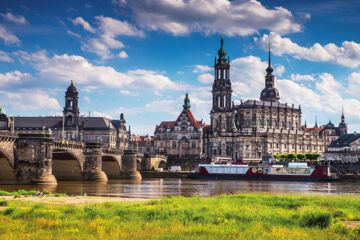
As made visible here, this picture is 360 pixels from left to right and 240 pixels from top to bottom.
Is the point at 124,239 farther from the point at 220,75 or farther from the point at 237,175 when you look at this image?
the point at 220,75

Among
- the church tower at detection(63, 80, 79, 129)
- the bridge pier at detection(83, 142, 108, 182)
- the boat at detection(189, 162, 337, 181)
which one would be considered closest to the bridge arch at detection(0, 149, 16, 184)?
the bridge pier at detection(83, 142, 108, 182)

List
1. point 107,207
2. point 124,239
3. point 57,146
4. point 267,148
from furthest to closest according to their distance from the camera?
point 267,148 < point 57,146 < point 107,207 < point 124,239

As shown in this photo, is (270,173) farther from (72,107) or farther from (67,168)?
(72,107)

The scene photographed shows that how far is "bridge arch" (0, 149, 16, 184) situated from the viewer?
5556cm

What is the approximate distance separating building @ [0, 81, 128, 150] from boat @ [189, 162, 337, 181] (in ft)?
188

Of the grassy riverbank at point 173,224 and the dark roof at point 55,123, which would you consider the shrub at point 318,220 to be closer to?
the grassy riverbank at point 173,224

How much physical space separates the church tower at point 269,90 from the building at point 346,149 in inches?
1156

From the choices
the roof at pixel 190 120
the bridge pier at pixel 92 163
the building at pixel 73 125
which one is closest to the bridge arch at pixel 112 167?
the bridge pier at pixel 92 163

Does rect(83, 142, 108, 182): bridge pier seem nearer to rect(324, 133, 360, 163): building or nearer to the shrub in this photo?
the shrub

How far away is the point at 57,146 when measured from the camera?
2488 inches

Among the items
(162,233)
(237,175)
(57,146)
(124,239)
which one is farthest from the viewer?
(237,175)

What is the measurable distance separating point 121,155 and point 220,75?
8057cm

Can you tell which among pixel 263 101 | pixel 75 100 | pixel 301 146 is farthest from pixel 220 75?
pixel 75 100

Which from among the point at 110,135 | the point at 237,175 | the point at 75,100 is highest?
the point at 75,100
